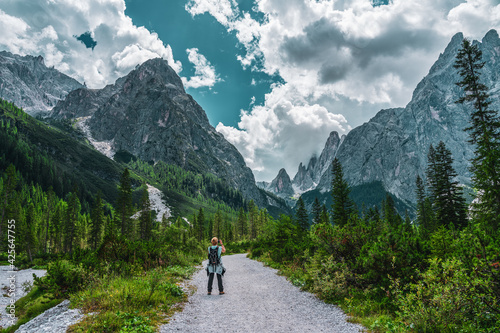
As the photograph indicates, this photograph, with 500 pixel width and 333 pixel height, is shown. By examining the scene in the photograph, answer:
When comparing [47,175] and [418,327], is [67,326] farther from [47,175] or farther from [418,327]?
[47,175]

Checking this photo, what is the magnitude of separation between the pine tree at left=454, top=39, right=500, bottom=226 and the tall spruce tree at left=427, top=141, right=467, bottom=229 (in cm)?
1555

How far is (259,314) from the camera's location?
8.60 m

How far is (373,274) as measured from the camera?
8945 millimetres

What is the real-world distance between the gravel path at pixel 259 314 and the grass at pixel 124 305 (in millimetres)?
544

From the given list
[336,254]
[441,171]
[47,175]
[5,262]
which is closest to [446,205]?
[441,171]

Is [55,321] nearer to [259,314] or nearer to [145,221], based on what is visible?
[259,314]

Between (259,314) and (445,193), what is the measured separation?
42.1 m

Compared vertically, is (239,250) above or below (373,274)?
below

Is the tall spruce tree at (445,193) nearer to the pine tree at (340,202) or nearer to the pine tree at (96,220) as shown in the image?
the pine tree at (340,202)

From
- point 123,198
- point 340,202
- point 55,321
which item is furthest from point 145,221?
point 55,321

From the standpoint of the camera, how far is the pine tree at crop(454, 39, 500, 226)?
63.3ft

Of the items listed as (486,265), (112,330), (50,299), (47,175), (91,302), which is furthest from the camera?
(47,175)

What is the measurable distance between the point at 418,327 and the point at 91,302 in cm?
911

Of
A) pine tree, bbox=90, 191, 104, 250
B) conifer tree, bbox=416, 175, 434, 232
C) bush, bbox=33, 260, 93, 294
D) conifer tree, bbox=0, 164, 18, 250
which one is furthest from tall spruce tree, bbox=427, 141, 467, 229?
conifer tree, bbox=0, 164, 18, 250
